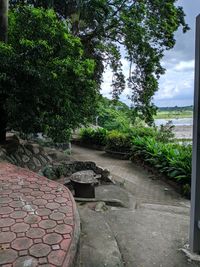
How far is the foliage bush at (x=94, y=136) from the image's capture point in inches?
500

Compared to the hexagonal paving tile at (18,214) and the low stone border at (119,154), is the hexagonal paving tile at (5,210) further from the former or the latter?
the low stone border at (119,154)

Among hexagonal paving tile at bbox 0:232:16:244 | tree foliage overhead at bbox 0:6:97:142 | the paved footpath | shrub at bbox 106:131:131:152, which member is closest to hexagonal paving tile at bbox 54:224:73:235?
the paved footpath

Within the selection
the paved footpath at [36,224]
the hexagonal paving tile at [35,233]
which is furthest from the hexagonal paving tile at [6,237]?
the hexagonal paving tile at [35,233]

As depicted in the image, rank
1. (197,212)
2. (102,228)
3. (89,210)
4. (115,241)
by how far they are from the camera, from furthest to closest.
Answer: (89,210), (102,228), (115,241), (197,212)

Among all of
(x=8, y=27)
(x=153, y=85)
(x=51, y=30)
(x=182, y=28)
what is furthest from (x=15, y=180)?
(x=182, y=28)

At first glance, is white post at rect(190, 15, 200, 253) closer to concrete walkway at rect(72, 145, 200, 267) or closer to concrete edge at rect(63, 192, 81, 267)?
concrete walkway at rect(72, 145, 200, 267)

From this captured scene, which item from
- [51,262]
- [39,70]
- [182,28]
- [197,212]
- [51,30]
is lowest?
[51,262]

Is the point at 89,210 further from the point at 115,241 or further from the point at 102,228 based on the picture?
the point at 115,241

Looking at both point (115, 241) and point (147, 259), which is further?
point (115, 241)

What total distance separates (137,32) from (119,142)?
416 centimetres

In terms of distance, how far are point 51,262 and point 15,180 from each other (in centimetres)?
223

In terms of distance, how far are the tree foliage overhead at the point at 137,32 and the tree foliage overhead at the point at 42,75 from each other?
11.3 feet

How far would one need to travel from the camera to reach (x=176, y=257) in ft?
→ 8.64

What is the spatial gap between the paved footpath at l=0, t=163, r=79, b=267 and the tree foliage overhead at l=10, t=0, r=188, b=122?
22.3 ft
